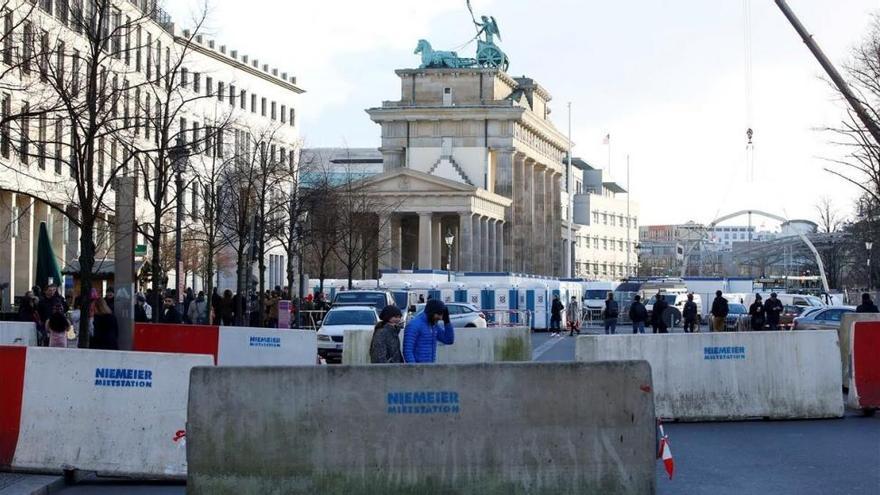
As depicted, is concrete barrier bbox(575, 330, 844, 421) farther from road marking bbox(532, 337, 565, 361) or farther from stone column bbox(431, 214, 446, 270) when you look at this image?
stone column bbox(431, 214, 446, 270)

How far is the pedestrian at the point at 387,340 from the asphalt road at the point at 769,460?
286cm

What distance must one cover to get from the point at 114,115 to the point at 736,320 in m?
30.3

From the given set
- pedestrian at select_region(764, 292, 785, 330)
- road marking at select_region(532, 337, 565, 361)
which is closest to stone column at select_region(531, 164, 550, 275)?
road marking at select_region(532, 337, 565, 361)

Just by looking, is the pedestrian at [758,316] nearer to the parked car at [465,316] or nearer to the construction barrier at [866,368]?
the parked car at [465,316]

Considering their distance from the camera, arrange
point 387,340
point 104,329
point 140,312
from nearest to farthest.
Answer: point 387,340
point 104,329
point 140,312

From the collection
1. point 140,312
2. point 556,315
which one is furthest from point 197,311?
point 556,315

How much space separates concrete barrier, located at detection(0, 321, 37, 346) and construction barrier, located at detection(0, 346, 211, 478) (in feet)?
26.5

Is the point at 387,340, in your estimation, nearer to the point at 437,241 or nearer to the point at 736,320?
Result: the point at 736,320

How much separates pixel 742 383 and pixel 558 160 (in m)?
130

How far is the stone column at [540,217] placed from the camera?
436ft

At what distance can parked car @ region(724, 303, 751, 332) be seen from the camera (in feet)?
161

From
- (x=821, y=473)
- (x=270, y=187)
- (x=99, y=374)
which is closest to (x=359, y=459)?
(x=99, y=374)

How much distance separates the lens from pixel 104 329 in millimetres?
19828

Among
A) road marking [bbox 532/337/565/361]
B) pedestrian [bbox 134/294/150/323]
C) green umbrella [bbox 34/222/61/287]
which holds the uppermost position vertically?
green umbrella [bbox 34/222/61/287]
